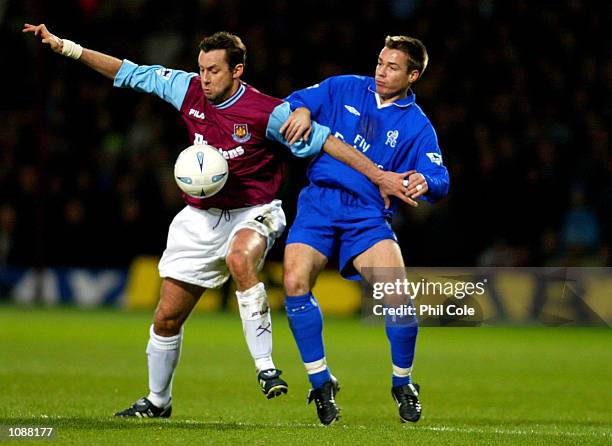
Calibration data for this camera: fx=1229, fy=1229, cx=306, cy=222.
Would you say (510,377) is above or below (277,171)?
below

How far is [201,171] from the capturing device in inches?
283

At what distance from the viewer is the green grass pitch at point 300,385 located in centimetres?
674

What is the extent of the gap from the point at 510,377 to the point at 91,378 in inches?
142

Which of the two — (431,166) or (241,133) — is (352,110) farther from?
(241,133)

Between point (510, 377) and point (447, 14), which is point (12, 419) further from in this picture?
point (447, 14)

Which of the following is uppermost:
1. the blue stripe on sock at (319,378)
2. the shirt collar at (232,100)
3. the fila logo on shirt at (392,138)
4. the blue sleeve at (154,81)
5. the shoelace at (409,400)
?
the blue sleeve at (154,81)

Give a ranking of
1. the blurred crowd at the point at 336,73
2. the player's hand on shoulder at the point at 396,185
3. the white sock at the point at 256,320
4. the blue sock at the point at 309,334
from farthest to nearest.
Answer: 1. the blurred crowd at the point at 336,73
2. the blue sock at the point at 309,334
3. the player's hand on shoulder at the point at 396,185
4. the white sock at the point at 256,320

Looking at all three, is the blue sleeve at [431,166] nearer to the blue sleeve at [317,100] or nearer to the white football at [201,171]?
the blue sleeve at [317,100]

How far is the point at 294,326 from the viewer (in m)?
7.41

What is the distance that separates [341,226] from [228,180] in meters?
0.75

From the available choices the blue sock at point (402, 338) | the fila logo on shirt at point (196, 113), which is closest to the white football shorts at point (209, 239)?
the fila logo on shirt at point (196, 113)

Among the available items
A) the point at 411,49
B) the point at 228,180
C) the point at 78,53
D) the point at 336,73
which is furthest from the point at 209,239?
the point at 336,73

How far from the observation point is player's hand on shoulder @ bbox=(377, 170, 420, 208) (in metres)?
7.25

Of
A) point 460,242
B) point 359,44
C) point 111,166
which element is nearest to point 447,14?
point 359,44
